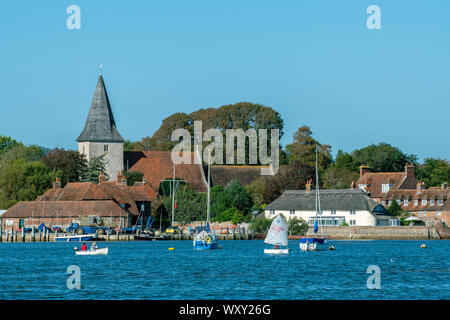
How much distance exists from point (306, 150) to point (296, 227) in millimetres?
26857

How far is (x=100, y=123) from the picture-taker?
13450cm

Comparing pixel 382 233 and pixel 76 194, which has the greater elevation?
pixel 76 194

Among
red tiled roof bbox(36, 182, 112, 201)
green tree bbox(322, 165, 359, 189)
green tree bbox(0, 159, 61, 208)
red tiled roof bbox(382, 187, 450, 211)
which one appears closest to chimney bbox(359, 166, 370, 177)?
green tree bbox(322, 165, 359, 189)

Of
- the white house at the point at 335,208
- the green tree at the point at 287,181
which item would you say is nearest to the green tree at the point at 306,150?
the green tree at the point at 287,181

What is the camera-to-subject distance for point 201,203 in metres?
116

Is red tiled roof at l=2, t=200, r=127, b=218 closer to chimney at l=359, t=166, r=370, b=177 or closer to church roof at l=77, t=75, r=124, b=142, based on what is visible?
church roof at l=77, t=75, r=124, b=142

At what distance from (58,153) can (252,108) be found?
105ft

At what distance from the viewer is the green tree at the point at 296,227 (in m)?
110

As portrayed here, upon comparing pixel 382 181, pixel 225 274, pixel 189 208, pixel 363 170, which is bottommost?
pixel 225 274

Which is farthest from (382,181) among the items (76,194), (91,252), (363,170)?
(91,252)

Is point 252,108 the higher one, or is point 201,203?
point 252,108

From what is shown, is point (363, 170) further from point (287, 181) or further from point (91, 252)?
point (91, 252)
